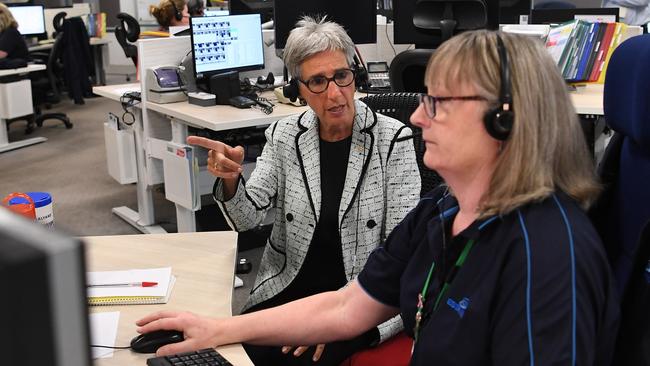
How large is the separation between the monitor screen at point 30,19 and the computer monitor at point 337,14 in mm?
5062

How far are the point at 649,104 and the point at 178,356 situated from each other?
88 cm

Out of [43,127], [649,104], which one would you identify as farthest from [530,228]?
[43,127]

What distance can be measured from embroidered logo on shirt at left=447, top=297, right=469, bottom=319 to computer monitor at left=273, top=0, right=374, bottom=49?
3102 mm

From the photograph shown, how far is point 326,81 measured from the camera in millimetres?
1982

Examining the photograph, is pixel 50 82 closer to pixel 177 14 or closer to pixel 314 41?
pixel 177 14

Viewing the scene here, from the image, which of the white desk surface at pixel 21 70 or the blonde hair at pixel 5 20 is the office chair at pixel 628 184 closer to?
the white desk surface at pixel 21 70

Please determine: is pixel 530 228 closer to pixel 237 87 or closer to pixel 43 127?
pixel 237 87

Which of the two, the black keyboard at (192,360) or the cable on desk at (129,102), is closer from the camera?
the black keyboard at (192,360)

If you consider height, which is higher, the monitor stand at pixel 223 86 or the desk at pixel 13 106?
the monitor stand at pixel 223 86

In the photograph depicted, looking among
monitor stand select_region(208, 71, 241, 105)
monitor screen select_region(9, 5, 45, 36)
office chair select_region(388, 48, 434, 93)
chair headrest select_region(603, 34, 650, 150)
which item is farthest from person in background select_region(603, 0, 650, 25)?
monitor screen select_region(9, 5, 45, 36)

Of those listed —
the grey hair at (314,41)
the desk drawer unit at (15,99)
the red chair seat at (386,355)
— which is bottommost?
the red chair seat at (386,355)

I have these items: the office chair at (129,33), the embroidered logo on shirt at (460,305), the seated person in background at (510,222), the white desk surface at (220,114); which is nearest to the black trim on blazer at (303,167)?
the seated person in background at (510,222)

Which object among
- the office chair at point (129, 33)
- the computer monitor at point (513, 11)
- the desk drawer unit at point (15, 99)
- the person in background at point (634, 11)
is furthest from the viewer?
the desk drawer unit at point (15, 99)

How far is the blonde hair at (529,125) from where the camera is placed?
106 centimetres
